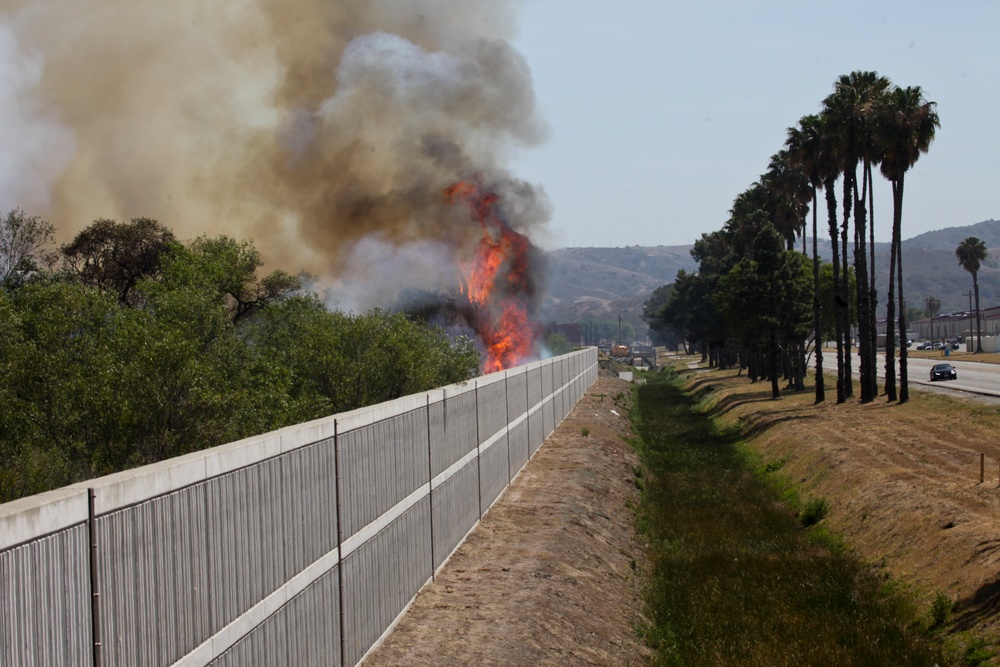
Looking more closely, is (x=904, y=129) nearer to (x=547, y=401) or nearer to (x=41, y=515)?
(x=547, y=401)

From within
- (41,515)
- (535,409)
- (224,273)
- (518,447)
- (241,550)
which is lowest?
(518,447)

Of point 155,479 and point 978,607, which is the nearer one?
point 155,479

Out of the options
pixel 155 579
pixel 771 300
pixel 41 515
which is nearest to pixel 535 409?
pixel 155 579

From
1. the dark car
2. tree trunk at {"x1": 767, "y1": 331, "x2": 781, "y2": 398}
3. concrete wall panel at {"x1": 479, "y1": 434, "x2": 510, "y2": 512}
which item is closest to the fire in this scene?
tree trunk at {"x1": 767, "y1": 331, "x2": 781, "y2": 398}

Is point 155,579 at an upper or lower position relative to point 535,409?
upper

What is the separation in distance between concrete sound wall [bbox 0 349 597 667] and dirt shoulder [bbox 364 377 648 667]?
29.9 inches

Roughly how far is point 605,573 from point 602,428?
32.2 m

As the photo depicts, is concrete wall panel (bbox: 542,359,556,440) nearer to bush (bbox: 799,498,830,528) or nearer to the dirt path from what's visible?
the dirt path

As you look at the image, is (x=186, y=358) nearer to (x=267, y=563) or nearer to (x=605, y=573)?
(x=605, y=573)

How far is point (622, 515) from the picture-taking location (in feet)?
104

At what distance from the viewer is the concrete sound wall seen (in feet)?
23.8

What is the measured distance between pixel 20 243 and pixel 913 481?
45.3 meters

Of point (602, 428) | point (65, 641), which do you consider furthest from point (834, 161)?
point (65, 641)

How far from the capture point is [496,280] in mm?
75312
